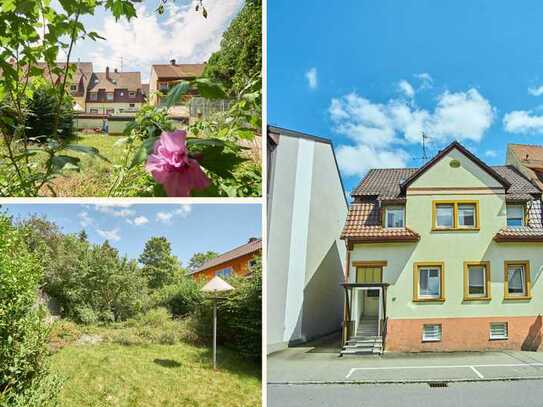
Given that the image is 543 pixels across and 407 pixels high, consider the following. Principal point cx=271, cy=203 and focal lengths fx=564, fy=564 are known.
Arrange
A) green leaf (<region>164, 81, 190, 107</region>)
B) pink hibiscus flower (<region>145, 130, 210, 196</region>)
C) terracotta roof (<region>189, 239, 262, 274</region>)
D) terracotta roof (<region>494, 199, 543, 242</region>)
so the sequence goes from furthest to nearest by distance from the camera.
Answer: terracotta roof (<region>494, 199, 543, 242</region>) < terracotta roof (<region>189, 239, 262, 274</region>) < green leaf (<region>164, 81, 190, 107</region>) < pink hibiscus flower (<region>145, 130, 210, 196</region>)

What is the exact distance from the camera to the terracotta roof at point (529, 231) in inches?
119

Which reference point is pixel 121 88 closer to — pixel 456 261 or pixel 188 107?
pixel 188 107

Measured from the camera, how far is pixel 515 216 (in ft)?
9.78

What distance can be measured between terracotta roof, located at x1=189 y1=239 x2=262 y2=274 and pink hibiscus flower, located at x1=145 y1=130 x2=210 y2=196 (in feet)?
2.95

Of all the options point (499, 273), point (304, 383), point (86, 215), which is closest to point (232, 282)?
point (86, 215)

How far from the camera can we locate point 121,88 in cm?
94

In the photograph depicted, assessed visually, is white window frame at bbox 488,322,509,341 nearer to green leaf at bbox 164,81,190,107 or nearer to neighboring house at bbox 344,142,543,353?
neighboring house at bbox 344,142,543,353

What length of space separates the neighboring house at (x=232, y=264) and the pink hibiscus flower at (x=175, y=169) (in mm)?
905

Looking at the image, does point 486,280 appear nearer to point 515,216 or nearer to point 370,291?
point 515,216

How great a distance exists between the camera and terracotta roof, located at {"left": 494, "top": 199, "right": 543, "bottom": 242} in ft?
9.88

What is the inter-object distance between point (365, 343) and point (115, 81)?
2797 millimetres

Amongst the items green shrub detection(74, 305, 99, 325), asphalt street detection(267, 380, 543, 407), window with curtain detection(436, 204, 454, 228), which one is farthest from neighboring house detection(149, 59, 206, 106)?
window with curtain detection(436, 204, 454, 228)

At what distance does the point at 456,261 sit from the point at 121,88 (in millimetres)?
2668

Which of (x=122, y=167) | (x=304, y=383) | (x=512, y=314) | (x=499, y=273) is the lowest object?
(x=304, y=383)
